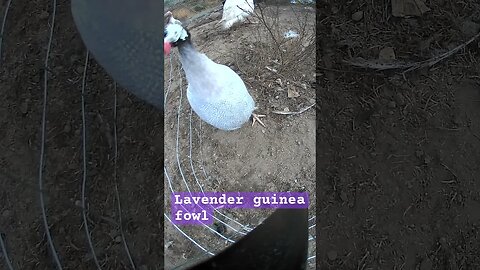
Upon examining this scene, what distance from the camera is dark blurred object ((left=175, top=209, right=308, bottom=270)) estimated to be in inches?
40.7

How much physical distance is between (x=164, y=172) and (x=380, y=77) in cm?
52

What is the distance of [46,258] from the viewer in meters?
1.13

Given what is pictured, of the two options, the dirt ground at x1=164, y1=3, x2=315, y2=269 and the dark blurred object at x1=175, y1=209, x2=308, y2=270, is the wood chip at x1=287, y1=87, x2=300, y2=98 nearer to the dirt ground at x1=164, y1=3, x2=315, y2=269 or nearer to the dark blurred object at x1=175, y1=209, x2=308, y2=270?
the dirt ground at x1=164, y1=3, x2=315, y2=269

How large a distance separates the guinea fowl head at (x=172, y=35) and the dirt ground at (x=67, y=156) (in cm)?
16

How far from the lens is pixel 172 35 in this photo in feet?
Result: 3.50

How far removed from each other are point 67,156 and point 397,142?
28.4 inches

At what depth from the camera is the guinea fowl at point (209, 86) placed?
105 centimetres

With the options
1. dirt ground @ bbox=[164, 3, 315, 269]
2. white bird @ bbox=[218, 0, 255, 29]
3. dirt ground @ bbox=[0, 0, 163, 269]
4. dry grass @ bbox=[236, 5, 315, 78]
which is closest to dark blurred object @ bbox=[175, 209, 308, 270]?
dirt ground @ bbox=[164, 3, 315, 269]

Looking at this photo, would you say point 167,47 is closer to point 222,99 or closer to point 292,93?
point 222,99

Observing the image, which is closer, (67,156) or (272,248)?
(272,248)

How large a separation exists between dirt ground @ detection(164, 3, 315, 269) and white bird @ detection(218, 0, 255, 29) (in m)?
0.02

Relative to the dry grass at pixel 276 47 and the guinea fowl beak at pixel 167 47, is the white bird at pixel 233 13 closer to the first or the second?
the dry grass at pixel 276 47

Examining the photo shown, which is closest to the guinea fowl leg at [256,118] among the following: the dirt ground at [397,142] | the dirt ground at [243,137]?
the dirt ground at [243,137]

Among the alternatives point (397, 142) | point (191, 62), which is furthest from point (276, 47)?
point (397, 142)
